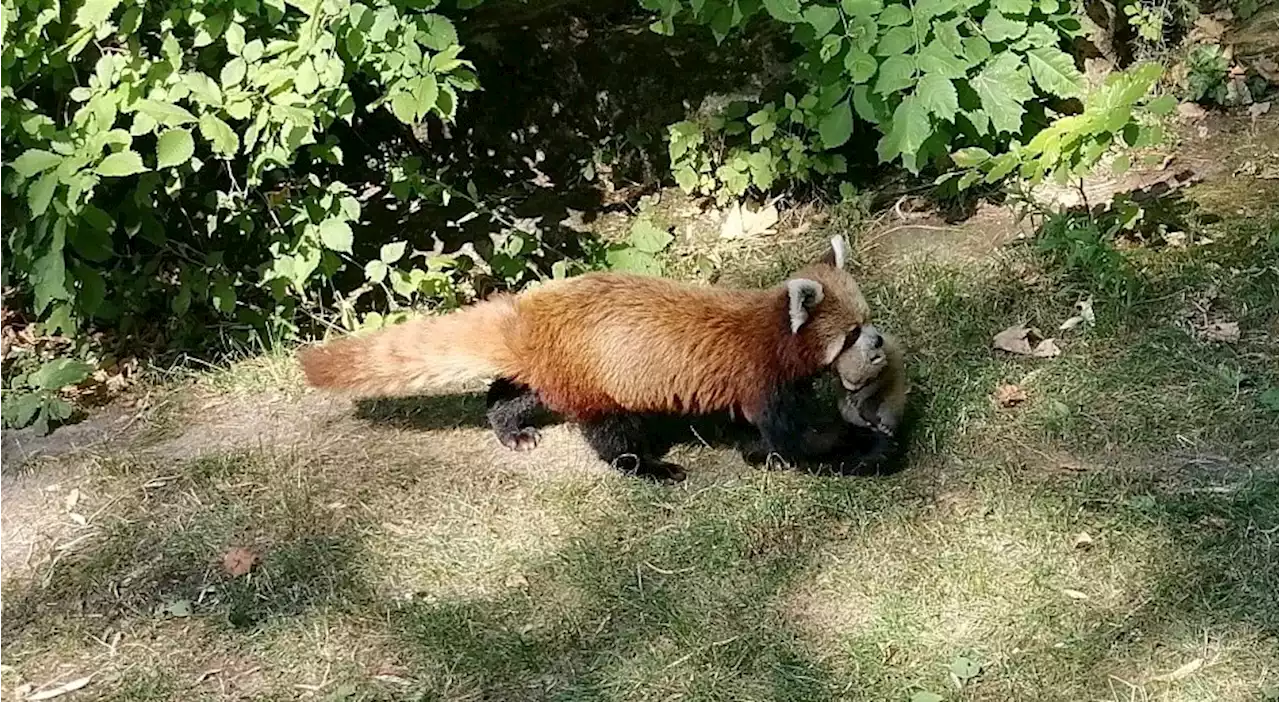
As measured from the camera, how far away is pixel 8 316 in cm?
484

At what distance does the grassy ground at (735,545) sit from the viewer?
3.05 metres

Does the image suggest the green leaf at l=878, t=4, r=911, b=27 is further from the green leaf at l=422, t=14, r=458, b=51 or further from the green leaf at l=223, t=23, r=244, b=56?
the green leaf at l=223, t=23, r=244, b=56

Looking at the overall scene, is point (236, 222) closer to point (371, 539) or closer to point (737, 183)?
point (371, 539)

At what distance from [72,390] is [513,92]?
6.63ft

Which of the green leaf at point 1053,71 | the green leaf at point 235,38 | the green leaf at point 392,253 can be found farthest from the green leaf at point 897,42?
the green leaf at point 235,38

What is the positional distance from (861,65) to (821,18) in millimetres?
202

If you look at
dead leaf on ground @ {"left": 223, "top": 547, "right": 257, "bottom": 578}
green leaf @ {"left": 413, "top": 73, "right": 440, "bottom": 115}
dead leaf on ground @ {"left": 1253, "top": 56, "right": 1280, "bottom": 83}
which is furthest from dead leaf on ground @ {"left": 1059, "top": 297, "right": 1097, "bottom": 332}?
dead leaf on ground @ {"left": 223, "top": 547, "right": 257, "bottom": 578}

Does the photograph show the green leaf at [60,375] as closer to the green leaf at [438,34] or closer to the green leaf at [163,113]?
the green leaf at [163,113]

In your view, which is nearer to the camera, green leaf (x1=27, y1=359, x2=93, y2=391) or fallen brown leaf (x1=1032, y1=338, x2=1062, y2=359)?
fallen brown leaf (x1=1032, y1=338, x2=1062, y2=359)

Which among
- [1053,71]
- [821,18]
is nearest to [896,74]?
[821,18]

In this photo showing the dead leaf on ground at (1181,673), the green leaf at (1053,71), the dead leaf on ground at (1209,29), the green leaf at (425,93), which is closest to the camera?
the dead leaf on ground at (1181,673)

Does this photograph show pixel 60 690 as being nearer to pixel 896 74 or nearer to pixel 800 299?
pixel 800 299

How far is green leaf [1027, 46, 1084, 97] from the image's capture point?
4.38m

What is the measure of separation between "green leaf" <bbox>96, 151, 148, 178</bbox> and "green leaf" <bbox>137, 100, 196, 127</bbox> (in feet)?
0.44
